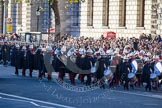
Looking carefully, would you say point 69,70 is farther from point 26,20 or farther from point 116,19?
point 26,20

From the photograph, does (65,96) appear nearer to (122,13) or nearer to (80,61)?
(80,61)

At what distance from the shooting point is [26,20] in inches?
2761

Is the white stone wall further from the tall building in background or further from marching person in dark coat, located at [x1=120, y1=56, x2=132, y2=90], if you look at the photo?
marching person in dark coat, located at [x1=120, y1=56, x2=132, y2=90]

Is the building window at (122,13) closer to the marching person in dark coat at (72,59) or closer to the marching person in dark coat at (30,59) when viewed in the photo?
the marching person in dark coat at (30,59)

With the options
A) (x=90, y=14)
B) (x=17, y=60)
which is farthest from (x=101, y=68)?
(x=90, y=14)

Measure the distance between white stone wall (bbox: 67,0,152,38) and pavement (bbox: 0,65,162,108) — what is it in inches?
769

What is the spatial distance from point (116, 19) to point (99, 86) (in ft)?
79.2

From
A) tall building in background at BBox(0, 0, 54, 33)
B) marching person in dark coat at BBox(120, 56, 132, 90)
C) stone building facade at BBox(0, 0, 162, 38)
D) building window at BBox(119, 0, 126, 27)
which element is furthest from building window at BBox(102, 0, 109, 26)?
marching person in dark coat at BBox(120, 56, 132, 90)

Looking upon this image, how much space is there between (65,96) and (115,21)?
1141 inches

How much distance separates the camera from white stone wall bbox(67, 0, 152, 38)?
5222 cm

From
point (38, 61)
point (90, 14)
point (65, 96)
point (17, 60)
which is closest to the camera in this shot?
point (65, 96)

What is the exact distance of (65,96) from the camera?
1061 inches

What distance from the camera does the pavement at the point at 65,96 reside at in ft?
79.4

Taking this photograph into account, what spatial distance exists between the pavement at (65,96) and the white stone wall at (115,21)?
1953 centimetres
